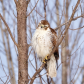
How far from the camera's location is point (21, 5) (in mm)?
3184

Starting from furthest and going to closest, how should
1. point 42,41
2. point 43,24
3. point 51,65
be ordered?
point 51,65 → point 43,24 → point 42,41

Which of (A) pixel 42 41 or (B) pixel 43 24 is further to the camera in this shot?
(B) pixel 43 24

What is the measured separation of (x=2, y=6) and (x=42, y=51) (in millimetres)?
2077

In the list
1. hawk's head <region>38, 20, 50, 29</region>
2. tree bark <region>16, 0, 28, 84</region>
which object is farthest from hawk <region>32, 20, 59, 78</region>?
tree bark <region>16, 0, 28, 84</region>

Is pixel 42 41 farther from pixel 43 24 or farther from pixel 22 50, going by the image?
pixel 22 50

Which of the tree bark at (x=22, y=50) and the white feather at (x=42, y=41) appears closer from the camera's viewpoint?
the tree bark at (x=22, y=50)

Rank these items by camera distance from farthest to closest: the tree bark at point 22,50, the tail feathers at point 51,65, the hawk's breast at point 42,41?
the tail feathers at point 51,65, the hawk's breast at point 42,41, the tree bark at point 22,50

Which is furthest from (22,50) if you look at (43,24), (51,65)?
(51,65)

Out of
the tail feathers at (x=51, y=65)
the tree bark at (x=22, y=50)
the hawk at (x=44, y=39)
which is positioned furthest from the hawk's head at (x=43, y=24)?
the tail feathers at (x=51, y=65)

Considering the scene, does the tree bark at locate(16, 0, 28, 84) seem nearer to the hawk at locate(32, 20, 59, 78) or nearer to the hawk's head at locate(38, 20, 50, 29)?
the hawk at locate(32, 20, 59, 78)

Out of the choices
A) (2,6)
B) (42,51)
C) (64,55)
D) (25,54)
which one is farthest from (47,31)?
(2,6)

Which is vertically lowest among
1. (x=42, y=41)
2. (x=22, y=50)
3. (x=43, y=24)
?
(x=22, y=50)

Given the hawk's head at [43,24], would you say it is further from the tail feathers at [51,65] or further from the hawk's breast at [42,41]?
the tail feathers at [51,65]

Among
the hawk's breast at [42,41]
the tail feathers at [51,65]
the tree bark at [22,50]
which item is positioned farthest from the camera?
the tail feathers at [51,65]
